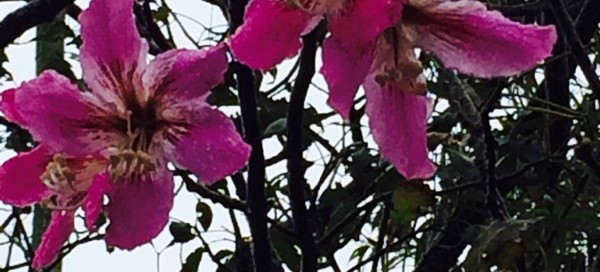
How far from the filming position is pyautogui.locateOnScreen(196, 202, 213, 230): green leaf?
0.85 metres

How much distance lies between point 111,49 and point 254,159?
0.22 feet

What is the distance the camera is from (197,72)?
0.43 meters

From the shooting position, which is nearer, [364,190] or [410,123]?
[410,123]

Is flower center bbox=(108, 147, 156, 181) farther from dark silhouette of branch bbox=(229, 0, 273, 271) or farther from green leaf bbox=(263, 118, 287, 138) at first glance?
green leaf bbox=(263, 118, 287, 138)

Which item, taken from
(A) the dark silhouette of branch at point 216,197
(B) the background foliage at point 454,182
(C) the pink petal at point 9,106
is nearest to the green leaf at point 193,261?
(B) the background foliage at point 454,182

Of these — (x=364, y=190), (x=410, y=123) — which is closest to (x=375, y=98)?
(x=410, y=123)

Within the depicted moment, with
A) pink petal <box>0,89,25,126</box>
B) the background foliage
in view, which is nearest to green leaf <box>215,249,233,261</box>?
the background foliage

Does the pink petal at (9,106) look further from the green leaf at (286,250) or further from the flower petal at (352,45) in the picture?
the green leaf at (286,250)

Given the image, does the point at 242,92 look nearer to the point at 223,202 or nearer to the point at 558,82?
the point at 223,202

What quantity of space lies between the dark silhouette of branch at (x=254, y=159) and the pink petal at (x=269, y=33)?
28 mm

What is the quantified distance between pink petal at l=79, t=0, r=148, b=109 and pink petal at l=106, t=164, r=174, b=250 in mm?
40

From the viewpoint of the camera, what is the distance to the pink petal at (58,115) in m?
0.44

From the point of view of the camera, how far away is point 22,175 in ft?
1.48

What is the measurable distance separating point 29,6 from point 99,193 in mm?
89
